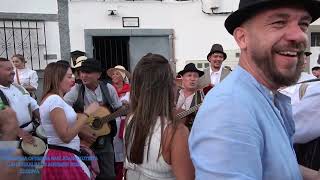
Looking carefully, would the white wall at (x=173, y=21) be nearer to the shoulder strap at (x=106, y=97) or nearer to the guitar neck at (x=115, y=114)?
the shoulder strap at (x=106, y=97)

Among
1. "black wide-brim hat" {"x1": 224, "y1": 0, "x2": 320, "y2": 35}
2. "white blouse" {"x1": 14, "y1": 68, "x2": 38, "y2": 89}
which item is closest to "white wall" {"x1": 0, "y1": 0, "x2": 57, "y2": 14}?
"white blouse" {"x1": 14, "y1": 68, "x2": 38, "y2": 89}

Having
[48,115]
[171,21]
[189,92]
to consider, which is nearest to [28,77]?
[171,21]

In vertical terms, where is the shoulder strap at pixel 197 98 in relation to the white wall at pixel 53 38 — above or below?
below

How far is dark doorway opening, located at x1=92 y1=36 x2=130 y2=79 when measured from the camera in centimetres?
955

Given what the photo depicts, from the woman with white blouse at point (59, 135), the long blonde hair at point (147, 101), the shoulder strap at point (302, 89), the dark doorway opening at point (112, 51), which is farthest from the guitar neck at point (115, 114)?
the dark doorway opening at point (112, 51)

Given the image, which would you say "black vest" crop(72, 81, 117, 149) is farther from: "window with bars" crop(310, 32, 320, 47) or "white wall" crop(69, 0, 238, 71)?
"window with bars" crop(310, 32, 320, 47)

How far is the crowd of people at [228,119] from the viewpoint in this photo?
1105 millimetres

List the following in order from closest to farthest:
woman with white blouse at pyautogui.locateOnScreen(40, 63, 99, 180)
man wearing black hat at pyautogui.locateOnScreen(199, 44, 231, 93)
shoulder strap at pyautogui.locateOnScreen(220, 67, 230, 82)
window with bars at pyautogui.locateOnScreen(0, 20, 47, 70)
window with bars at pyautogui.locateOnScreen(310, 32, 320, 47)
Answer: woman with white blouse at pyautogui.locateOnScreen(40, 63, 99, 180)
shoulder strap at pyautogui.locateOnScreen(220, 67, 230, 82)
man wearing black hat at pyautogui.locateOnScreen(199, 44, 231, 93)
window with bars at pyautogui.locateOnScreen(0, 20, 47, 70)
window with bars at pyautogui.locateOnScreen(310, 32, 320, 47)

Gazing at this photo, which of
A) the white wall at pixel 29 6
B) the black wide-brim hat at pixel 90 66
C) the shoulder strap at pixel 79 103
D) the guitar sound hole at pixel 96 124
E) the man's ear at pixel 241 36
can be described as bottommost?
the guitar sound hole at pixel 96 124

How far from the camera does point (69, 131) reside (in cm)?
348

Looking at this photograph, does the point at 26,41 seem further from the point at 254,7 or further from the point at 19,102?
the point at 254,7

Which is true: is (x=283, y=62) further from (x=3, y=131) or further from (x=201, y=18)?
(x=201, y=18)

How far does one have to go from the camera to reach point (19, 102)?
4.88 metres

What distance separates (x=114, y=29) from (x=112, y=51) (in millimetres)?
712
